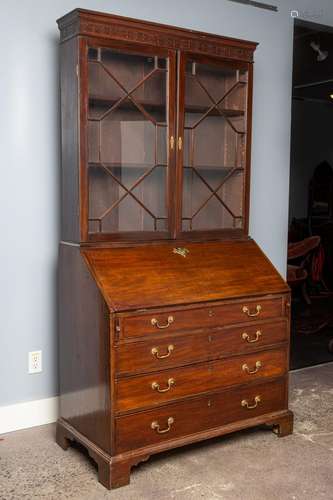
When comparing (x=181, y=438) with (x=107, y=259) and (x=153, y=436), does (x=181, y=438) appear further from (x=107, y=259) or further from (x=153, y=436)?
(x=107, y=259)

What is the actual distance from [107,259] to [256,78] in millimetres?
1696

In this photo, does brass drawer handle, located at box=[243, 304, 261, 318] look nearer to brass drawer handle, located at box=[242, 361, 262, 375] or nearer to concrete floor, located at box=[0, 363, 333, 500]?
brass drawer handle, located at box=[242, 361, 262, 375]

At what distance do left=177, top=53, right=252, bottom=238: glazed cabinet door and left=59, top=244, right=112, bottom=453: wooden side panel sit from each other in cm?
57

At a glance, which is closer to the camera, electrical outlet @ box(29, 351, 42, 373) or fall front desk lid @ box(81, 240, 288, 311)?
fall front desk lid @ box(81, 240, 288, 311)

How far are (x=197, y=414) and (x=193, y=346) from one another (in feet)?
1.07

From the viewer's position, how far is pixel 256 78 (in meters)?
3.69

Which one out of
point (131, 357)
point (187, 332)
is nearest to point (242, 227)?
point (187, 332)

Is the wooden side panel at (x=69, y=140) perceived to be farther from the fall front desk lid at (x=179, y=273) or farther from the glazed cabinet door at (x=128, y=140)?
the fall front desk lid at (x=179, y=273)

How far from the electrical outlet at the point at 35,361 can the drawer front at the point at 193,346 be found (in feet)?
2.52

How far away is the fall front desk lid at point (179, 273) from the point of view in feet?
8.46

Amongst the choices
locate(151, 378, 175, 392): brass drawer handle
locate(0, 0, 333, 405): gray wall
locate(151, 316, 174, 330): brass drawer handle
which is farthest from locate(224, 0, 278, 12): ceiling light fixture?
locate(151, 378, 175, 392): brass drawer handle

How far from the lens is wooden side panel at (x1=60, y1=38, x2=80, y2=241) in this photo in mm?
2689

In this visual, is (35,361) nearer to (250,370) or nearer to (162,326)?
(162,326)

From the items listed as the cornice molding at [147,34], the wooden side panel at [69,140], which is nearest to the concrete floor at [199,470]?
the wooden side panel at [69,140]
